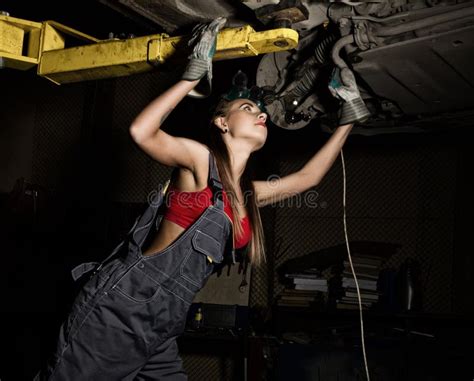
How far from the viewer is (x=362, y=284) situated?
16.2 feet

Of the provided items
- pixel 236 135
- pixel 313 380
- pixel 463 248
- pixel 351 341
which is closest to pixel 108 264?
pixel 236 135

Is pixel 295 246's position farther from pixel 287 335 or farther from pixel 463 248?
pixel 463 248

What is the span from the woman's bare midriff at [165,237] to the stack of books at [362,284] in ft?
9.52

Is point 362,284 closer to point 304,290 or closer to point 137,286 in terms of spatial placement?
point 304,290

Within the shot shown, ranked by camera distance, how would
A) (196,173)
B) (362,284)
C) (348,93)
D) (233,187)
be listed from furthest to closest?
(362,284) < (348,93) < (233,187) < (196,173)

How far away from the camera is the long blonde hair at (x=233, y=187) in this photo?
8.77 ft

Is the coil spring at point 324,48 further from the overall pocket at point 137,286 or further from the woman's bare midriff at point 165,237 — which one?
the overall pocket at point 137,286

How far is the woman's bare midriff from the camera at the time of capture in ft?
8.18

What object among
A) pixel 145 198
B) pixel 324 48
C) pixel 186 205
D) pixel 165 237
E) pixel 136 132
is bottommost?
pixel 165 237

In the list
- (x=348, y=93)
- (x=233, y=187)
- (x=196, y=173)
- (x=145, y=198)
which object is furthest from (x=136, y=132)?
(x=145, y=198)

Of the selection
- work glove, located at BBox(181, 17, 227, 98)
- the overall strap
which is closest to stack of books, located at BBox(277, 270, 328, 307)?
the overall strap

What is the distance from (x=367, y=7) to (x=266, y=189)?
1324mm

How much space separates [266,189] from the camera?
3279 mm

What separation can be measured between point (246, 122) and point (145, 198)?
158 inches
